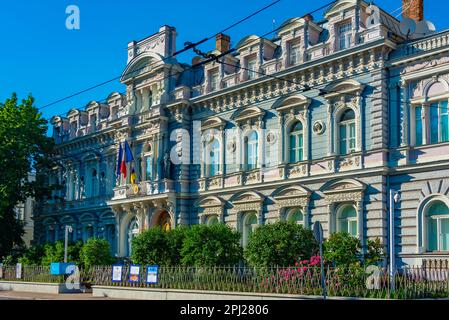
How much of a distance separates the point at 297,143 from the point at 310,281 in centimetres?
1089

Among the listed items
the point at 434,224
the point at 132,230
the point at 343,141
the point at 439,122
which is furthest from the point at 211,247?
the point at 132,230

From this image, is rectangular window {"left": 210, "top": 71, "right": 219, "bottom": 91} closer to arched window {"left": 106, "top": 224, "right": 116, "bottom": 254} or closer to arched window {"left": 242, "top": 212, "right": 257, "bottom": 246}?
arched window {"left": 242, "top": 212, "right": 257, "bottom": 246}

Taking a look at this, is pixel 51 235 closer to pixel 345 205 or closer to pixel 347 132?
pixel 345 205

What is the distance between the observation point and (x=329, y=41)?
97.2 feet

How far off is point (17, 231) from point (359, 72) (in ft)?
93.6

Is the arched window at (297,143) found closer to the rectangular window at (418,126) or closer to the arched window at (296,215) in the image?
the arched window at (296,215)

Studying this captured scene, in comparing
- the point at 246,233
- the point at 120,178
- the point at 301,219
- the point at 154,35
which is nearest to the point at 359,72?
the point at 301,219

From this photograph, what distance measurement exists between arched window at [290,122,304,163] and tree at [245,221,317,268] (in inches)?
208

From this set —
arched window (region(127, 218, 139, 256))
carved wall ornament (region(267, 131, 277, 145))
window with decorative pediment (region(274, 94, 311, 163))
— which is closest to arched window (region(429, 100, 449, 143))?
window with decorative pediment (region(274, 94, 311, 163))

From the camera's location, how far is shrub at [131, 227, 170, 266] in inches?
1249

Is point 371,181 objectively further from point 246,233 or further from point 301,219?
point 246,233

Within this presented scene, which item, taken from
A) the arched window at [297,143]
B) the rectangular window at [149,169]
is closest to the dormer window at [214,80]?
the rectangular window at [149,169]
